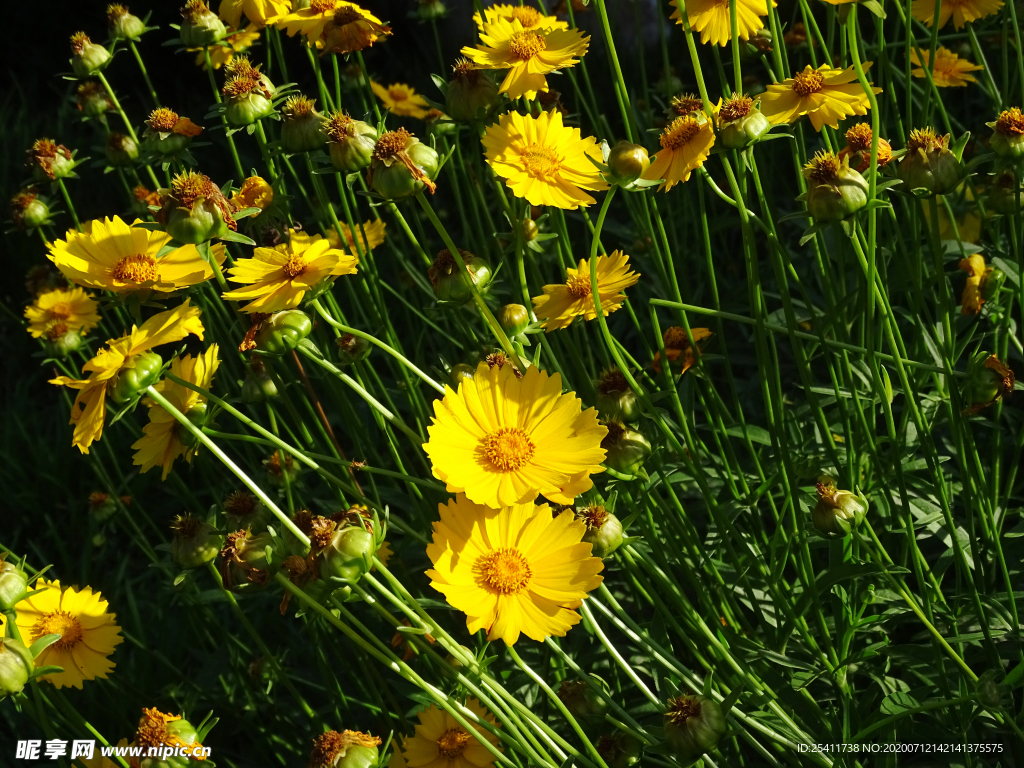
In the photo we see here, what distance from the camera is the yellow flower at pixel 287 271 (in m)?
0.94

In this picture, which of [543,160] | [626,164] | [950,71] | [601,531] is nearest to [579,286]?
[543,160]

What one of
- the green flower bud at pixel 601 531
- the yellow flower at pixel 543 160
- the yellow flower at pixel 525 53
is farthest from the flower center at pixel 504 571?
the yellow flower at pixel 525 53

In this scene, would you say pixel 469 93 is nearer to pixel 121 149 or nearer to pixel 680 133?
pixel 680 133

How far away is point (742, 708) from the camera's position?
1.17 metres

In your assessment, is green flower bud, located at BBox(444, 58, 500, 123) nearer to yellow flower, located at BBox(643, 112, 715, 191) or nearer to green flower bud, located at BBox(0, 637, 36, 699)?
yellow flower, located at BBox(643, 112, 715, 191)

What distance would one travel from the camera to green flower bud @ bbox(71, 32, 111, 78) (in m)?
1.63

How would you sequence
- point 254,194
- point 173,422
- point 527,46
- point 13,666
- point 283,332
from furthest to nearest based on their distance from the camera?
point 254,194 → point 527,46 → point 173,422 → point 283,332 → point 13,666

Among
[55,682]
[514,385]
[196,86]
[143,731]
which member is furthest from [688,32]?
[196,86]

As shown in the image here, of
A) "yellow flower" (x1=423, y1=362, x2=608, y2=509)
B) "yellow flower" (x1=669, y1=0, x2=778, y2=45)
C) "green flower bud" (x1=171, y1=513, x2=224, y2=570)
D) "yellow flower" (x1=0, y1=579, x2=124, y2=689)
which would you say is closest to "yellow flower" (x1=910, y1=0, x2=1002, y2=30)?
"yellow flower" (x1=669, y1=0, x2=778, y2=45)

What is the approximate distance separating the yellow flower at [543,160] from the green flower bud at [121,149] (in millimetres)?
856

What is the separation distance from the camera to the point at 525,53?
1.15 metres

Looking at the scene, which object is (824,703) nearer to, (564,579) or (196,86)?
(564,579)

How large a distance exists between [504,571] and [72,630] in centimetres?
72

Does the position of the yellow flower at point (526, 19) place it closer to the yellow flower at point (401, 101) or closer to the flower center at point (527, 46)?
the flower center at point (527, 46)
